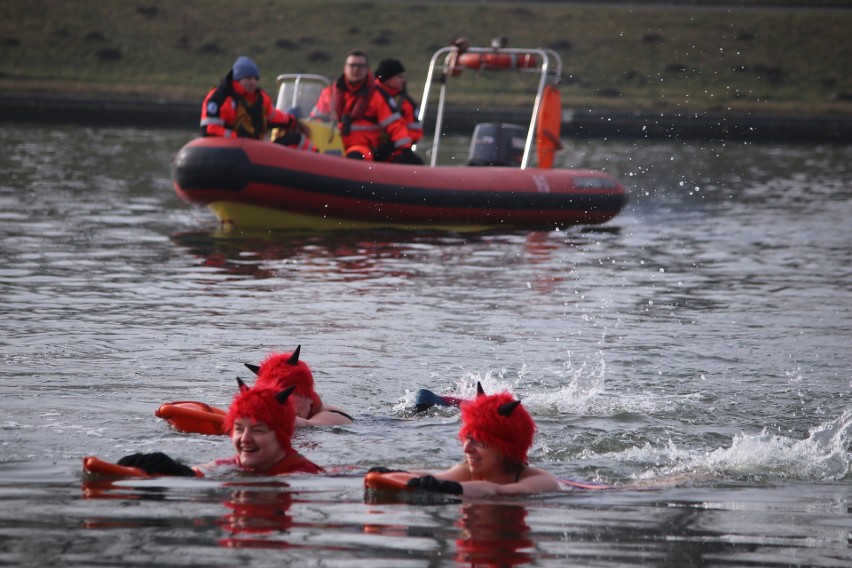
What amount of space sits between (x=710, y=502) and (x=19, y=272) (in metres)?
7.81

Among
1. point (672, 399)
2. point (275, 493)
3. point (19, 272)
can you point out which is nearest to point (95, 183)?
point (19, 272)

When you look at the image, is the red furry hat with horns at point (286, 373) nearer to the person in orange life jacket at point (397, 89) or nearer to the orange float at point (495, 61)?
the person in orange life jacket at point (397, 89)

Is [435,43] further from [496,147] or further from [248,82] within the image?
[248,82]

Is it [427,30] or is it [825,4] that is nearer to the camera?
[427,30]

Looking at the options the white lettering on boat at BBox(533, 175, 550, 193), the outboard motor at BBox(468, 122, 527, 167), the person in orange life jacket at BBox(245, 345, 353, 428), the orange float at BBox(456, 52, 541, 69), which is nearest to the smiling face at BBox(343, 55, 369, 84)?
the orange float at BBox(456, 52, 541, 69)

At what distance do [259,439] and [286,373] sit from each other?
93 centimetres

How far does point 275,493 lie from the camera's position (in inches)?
243

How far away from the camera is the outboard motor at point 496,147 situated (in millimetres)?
17078

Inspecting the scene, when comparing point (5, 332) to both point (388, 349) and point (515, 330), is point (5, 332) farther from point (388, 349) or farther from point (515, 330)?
point (515, 330)

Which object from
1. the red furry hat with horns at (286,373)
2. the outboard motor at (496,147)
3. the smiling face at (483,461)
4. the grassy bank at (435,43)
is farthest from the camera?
the grassy bank at (435,43)

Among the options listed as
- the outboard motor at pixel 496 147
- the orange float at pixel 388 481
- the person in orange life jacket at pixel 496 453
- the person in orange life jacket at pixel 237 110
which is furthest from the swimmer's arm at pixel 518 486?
the outboard motor at pixel 496 147

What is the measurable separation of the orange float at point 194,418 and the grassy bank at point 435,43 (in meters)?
25.8

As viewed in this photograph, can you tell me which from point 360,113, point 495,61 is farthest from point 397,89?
point 495,61

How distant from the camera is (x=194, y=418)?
24.2ft
